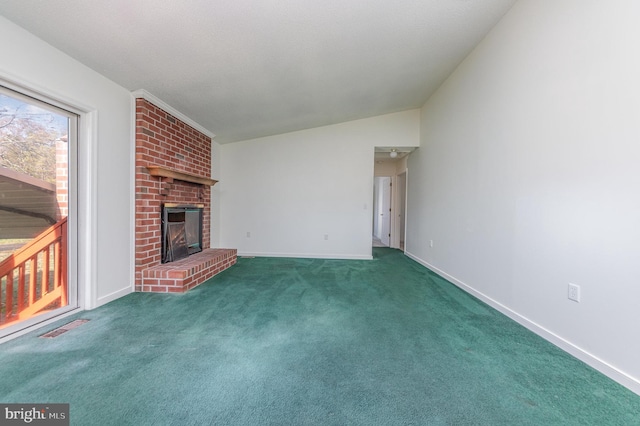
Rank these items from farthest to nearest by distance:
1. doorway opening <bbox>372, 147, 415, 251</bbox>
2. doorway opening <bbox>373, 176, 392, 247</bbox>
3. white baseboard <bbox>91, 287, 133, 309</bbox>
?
doorway opening <bbox>373, 176, 392, 247</bbox>
doorway opening <bbox>372, 147, 415, 251</bbox>
white baseboard <bbox>91, 287, 133, 309</bbox>

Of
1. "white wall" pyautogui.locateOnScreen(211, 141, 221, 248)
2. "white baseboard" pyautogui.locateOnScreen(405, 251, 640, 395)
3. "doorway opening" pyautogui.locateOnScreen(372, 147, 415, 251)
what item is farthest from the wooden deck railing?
"doorway opening" pyautogui.locateOnScreen(372, 147, 415, 251)

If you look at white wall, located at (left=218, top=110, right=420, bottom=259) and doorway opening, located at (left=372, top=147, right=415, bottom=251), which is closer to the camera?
white wall, located at (left=218, top=110, right=420, bottom=259)

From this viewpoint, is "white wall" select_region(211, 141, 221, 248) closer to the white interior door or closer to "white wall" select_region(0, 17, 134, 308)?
"white wall" select_region(0, 17, 134, 308)

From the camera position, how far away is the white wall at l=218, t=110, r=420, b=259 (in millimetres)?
4840

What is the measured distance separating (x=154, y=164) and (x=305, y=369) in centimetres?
282

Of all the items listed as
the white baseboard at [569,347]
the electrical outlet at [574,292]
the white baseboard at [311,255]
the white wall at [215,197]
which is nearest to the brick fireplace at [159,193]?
the white wall at [215,197]

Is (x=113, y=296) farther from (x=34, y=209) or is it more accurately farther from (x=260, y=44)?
(x=260, y=44)

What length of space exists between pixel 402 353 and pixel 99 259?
279 centimetres

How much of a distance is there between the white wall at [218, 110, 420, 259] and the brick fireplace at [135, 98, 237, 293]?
1.29 m

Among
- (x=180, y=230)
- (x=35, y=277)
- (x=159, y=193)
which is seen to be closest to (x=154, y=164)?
(x=159, y=193)

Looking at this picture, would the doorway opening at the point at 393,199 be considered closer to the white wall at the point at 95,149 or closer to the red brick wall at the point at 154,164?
the red brick wall at the point at 154,164

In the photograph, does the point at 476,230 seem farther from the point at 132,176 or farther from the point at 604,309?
the point at 132,176

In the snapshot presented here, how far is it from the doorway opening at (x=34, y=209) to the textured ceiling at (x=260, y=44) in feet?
1.96

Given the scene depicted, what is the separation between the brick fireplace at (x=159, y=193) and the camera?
2.79 m
